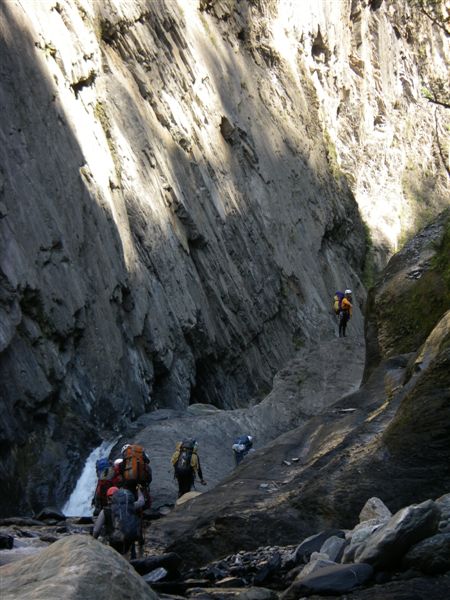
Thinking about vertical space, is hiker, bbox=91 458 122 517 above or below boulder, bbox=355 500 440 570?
above

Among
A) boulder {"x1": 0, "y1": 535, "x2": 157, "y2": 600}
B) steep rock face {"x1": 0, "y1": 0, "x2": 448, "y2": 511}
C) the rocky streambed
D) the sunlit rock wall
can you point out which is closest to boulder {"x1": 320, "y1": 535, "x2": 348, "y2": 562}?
the rocky streambed

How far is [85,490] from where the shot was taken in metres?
22.6

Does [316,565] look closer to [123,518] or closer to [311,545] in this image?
[311,545]

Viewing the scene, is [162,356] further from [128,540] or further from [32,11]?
[128,540]

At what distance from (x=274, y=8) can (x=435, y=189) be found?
720 inches

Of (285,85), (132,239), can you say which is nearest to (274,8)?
(285,85)

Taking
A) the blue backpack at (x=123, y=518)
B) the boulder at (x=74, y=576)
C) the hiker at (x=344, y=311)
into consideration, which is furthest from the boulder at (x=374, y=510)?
the hiker at (x=344, y=311)

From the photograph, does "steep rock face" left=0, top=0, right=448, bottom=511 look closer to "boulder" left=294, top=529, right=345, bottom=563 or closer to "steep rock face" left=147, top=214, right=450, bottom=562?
"steep rock face" left=147, top=214, right=450, bottom=562

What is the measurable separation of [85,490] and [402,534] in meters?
15.5

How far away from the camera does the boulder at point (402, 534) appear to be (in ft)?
26.7

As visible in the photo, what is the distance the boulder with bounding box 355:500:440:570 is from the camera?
8.14 m

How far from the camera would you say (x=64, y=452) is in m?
22.4

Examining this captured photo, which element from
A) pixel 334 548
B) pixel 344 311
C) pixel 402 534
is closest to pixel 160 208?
pixel 344 311

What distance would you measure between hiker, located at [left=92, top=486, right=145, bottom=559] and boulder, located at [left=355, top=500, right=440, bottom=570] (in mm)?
4514
